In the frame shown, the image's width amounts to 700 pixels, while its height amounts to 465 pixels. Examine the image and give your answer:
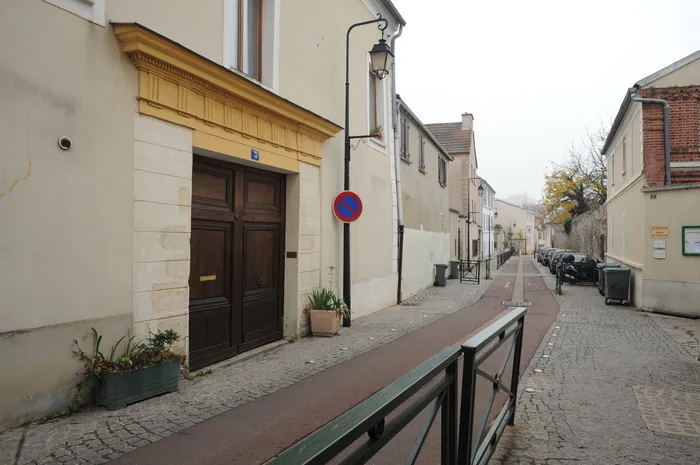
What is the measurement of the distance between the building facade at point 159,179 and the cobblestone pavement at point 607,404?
381cm

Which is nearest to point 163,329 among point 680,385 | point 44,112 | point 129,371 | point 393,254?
point 129,371

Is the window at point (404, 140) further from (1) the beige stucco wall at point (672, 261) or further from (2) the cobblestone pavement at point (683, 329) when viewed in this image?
(2) the cobblestone pavement at point (683, 329)

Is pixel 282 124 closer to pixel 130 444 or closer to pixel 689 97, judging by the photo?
pixel 130 444

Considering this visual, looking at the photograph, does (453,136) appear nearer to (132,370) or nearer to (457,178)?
(457,178)

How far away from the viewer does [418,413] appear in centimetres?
191

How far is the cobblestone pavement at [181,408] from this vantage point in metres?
3.45

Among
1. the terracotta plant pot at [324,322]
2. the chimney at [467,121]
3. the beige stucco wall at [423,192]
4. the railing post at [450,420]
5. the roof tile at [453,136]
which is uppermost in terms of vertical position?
the chimney at [467,121]

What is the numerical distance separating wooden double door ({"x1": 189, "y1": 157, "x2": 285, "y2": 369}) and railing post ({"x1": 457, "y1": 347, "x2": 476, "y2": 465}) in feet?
13.7

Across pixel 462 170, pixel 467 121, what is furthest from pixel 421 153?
pixel 467 121

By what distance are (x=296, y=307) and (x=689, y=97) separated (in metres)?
11.5

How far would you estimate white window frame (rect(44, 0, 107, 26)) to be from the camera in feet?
13.7

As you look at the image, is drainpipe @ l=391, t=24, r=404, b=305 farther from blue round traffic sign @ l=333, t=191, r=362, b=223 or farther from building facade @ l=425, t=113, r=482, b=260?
building facade @ l=425, t=113, r=482, b=260

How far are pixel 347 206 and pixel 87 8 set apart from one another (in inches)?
202

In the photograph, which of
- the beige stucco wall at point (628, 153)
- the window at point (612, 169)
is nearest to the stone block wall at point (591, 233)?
the window at point (612, 169)
